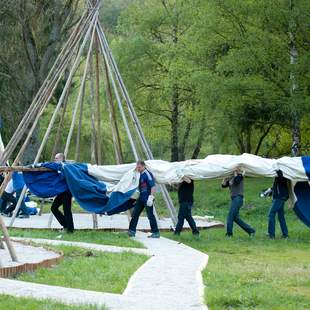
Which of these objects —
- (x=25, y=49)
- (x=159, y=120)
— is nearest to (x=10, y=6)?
(x=25, y=49)

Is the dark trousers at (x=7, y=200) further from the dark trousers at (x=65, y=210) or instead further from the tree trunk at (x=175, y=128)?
the tree trunk at (x=175, y=128)

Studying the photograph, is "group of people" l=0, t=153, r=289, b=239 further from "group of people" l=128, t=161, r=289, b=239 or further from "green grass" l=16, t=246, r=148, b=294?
"green grass" l=16, t=246, r=148, b=294

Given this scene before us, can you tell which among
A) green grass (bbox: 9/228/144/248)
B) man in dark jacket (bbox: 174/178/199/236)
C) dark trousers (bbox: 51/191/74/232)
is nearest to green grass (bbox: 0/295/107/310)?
green grass (bbox: 9/228/144/248)

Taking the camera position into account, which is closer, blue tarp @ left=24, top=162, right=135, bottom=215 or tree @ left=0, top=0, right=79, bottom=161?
blue tarp @ left=24, top=162, right=135, bottom=215

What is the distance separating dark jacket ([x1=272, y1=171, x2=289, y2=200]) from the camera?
16.5m

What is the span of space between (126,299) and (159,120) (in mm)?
27579

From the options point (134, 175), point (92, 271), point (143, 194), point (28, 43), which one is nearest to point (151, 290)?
point (92, 271)

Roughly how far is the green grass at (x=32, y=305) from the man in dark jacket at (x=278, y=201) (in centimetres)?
903

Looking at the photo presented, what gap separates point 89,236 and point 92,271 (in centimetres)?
513

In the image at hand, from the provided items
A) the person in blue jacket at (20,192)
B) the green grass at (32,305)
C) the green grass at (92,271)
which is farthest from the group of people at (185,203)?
the green grass at (32,305)

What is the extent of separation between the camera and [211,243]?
50.5 ft

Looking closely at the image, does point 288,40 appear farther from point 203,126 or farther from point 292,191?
point 203,126

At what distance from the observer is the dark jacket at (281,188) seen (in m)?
→ 16.5

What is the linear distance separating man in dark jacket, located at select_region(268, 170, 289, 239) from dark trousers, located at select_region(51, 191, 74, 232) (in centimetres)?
423
